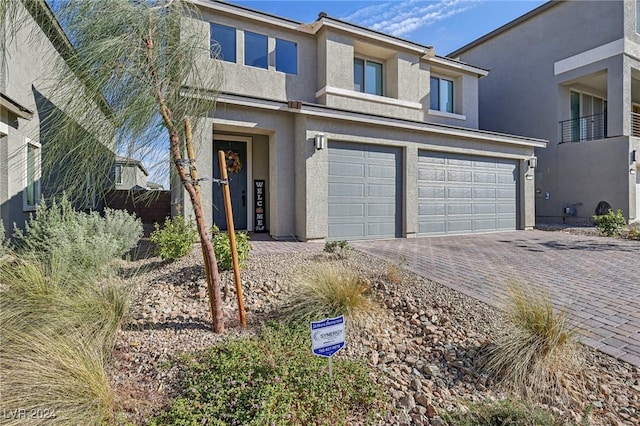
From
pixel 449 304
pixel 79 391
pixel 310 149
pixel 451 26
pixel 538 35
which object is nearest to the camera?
pixel 79 391

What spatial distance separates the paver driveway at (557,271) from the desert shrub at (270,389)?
7.93ft

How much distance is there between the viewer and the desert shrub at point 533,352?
2898 millimetres

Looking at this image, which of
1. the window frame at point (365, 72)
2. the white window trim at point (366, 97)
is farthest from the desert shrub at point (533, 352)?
the window frame at point (365, 72)

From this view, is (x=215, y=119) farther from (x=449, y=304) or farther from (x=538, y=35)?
(x=538, y=35)

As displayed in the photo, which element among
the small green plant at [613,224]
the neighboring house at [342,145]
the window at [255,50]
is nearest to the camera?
the neighboring house at [342,145]

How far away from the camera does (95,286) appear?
3961mm

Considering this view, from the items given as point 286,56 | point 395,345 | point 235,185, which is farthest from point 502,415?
point 286,56

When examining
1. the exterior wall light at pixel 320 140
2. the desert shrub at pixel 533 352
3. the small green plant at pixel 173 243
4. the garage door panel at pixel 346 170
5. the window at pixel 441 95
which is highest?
the window at pixel 441 95

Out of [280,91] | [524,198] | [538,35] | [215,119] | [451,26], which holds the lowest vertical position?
[524,198]

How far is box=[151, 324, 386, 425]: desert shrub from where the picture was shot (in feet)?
8.11

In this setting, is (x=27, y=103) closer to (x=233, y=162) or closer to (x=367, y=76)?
(x=233, y=162)

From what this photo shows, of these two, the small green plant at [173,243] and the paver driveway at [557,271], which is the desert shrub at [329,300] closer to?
the paver driveway at [557,271]

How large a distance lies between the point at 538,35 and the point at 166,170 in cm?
1936

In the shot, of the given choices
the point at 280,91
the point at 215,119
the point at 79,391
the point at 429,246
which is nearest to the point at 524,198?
the point at 429,246
